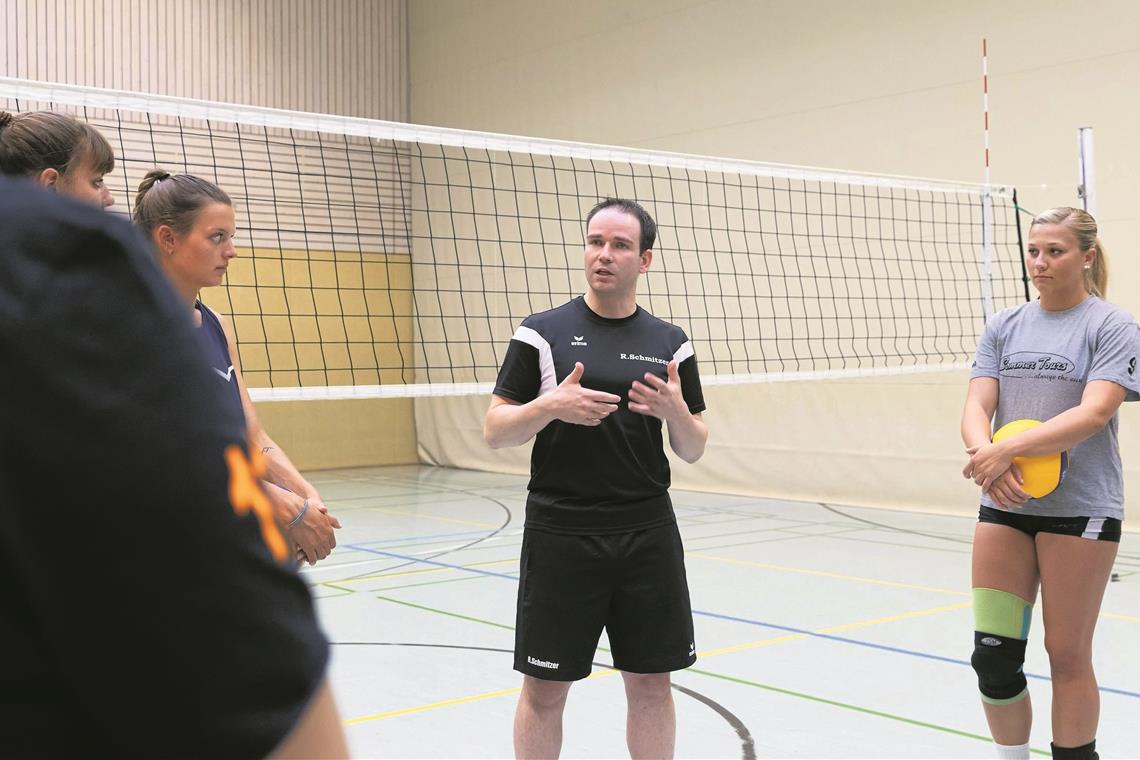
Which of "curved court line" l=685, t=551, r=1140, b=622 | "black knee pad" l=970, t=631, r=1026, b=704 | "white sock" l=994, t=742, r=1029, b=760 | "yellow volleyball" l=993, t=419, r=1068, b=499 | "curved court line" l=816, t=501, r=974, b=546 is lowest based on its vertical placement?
"curved court line" l=816, t=501, r=974, b=546

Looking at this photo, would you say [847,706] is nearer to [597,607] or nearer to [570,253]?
[597,607]

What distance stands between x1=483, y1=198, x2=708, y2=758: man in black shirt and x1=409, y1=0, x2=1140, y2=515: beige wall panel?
6464mm

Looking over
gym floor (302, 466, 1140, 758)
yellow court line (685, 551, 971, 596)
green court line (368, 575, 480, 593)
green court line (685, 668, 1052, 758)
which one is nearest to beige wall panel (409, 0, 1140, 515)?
gym floor (302, 466, 1140, 758)

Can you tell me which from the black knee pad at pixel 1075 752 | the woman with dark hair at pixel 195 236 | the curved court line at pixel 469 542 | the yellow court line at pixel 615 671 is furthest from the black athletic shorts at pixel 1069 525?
the curved court line at pixel 469 542

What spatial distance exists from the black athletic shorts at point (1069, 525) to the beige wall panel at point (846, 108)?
19.1 ft

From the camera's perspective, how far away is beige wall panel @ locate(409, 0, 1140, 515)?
865 centimetres

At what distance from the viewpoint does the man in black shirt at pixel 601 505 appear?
10.1 ft

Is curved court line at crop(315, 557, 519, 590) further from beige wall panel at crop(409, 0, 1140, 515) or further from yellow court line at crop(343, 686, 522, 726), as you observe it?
beige wall panel at crop(409, 0, 1140, 515)

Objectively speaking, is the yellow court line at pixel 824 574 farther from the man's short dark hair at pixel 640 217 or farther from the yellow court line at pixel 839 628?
the man's short dark hair at pixel 640 217

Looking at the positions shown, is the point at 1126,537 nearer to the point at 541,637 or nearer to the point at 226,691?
the point at 541,637

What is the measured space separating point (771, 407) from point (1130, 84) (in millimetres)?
3997

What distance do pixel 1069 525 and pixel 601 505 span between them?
4.06ft

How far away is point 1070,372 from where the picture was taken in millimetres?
3346

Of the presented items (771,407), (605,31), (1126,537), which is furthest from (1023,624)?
(605,31)
